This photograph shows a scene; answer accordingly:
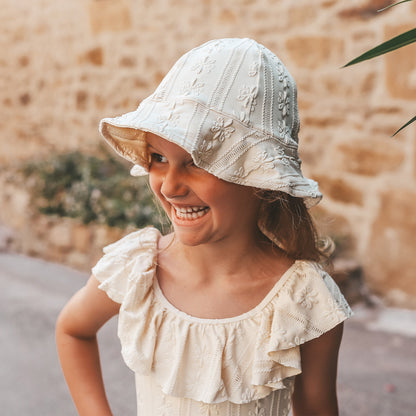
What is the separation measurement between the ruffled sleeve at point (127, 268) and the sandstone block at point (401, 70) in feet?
8.33

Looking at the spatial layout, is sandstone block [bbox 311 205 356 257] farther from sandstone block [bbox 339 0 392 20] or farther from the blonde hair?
the blonde hair

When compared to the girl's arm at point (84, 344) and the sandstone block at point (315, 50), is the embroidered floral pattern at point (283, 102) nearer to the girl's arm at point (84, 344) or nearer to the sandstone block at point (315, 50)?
the girl's arm at point (84, 344)

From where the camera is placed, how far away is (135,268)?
1230 millimetres

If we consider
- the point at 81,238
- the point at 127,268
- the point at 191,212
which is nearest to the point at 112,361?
the point at 81,238

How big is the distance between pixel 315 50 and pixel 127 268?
2.83 m

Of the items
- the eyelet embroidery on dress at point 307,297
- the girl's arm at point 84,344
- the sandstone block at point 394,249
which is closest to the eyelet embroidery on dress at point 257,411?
the eyelet embroidery on dress at point 307,297

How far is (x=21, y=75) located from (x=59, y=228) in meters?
2.70

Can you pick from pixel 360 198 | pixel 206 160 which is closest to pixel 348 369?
pixel 360 198

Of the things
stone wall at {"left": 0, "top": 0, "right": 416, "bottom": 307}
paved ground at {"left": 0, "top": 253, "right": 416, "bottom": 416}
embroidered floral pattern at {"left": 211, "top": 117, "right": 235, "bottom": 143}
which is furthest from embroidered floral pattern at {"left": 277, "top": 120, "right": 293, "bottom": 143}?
paved ground at {"left": 0, "top": 253, "right": 416, "bottom": 416}

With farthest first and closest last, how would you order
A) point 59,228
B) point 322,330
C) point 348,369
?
point 59,228 < point 348,369 < point 322,330

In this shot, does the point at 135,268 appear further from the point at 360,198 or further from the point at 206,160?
the point at 360,198

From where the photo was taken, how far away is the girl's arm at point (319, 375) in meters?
1.19

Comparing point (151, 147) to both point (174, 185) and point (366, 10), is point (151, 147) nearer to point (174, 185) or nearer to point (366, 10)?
point (174, 185)

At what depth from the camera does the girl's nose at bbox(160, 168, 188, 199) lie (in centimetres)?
104
